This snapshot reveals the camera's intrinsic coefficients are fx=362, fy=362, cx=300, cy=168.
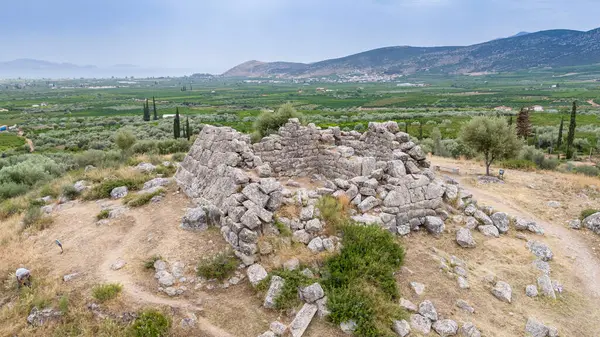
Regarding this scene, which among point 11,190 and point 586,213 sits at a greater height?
point 586,213

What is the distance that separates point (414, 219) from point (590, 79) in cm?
22311

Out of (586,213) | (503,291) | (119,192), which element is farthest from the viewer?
(119,192)

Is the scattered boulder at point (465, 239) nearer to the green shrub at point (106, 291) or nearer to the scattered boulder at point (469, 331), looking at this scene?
the scattered boulder at point (469, 331)

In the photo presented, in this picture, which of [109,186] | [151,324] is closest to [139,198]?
[109,186]

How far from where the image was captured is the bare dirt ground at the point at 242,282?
26.6 feet

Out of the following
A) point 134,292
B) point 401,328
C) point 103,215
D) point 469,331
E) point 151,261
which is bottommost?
point 469,331

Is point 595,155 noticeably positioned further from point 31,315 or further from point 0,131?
point 0,131

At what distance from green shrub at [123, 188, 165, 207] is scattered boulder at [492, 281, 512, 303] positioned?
39.1 ft

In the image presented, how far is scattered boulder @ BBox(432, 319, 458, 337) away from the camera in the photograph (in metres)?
7.78

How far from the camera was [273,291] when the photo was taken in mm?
8305

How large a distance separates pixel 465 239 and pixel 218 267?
754 centimetres

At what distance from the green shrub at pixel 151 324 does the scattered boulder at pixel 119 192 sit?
8537 mm

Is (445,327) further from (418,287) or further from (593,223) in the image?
(593,223)

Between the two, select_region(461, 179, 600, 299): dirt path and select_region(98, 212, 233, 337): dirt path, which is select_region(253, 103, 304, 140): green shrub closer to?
select_region(461, 179, 600, 299): dirt path
